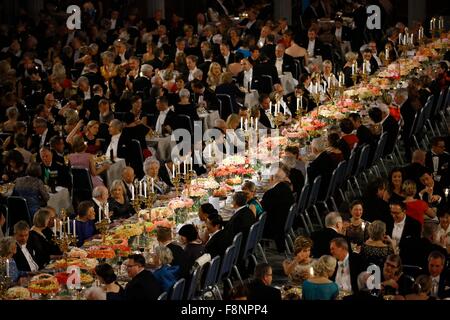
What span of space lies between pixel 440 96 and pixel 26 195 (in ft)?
26.9

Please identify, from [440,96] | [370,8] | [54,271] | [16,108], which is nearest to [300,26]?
[370,8]

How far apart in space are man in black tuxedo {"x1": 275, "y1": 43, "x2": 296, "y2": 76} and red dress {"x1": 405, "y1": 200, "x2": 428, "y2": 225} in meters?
8.73

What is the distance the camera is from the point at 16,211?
1577 cm

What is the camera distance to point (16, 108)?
19.0 m

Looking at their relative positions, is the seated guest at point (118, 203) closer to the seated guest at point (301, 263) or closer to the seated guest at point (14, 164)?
the seated guest at point (14, 164)

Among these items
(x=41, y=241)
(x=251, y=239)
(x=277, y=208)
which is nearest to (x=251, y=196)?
(x=277, y=208)

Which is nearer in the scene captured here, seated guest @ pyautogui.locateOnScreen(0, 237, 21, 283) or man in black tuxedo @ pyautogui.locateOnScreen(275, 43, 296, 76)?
seated guest @ pyautogui.locateOnScreen(0, 237, 21, 283)

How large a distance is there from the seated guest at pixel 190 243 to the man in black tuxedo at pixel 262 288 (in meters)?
1.26

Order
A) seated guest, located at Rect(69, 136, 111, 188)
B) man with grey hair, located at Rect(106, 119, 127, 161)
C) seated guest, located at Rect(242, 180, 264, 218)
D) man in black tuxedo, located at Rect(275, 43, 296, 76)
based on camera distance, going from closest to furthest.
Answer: seated guest, located at Rect(242, 180, 264, 218) < seated guest, located at Rect(69, 136, 111, 188) < man with grey hair, located at Rect(106, 119, 127, 161) < man in black tuxedo, located at Rect(275, 43, 296, 76)

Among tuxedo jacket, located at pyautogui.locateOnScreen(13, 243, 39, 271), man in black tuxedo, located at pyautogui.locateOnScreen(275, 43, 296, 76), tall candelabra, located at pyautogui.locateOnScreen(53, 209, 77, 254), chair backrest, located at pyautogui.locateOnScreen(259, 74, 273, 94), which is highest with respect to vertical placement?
man in black tuxedo, located at pyautogui.locateOnScreen(275, 43, 296, 76)

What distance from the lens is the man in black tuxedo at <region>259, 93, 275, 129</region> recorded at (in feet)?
65.7

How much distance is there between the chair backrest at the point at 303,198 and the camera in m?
16.0

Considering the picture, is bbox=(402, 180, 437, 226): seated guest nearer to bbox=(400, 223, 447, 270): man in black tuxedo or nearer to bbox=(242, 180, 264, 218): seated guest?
bbox=(400, 223, 447, 270): man in black tuxedo

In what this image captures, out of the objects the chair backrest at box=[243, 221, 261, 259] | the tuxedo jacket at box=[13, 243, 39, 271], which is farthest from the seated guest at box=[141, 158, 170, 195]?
the tuxedo jacket at box=[13, 243, 39, 271]
